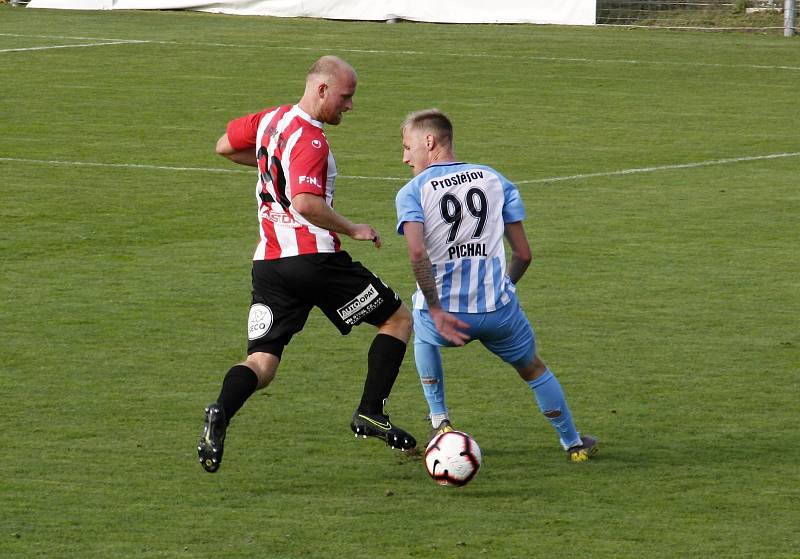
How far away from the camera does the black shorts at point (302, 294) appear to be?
261 inches

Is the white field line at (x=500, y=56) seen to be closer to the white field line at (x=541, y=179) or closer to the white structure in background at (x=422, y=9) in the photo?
the white structure in background at (x=422, y=9)

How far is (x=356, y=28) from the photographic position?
3100 centimetres

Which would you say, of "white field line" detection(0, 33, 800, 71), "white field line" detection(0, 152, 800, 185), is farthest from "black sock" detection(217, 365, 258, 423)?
"white field line" detection(0, 33, 800, 71)

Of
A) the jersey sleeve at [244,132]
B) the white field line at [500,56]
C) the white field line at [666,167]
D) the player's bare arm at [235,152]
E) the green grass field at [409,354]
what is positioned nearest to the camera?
the green grass field at [409,354]

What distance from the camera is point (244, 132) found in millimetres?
6848

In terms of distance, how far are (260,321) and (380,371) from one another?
1.87ft

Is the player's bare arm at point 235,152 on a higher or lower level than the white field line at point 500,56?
higher

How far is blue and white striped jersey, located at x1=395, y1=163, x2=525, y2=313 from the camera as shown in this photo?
627 cm

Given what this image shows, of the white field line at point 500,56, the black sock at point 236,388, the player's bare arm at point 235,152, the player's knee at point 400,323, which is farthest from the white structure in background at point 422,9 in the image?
the black sock at point 236,388

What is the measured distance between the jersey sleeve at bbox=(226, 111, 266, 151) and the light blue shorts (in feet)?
3.56

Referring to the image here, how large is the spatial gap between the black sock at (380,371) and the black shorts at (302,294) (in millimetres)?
167

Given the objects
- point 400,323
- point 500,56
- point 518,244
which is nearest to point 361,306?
point 400,323

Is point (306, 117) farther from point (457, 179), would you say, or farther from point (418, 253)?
point (418, 253)

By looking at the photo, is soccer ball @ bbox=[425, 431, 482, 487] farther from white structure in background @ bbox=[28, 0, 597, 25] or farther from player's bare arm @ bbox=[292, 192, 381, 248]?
white structure in background @ bbox=[28, 0, 597, 25]
